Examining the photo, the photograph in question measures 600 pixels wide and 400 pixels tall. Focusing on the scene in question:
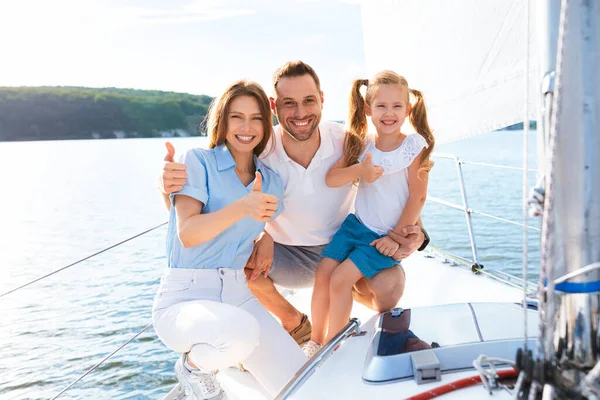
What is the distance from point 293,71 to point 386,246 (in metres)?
0.73

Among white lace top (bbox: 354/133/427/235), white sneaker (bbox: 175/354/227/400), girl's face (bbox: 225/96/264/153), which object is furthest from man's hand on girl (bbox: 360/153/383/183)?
white sneaker (bbox: 175/354/227/400)

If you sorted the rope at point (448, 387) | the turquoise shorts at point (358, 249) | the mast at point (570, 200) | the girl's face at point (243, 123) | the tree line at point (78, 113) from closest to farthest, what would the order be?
the mast at point (570, 200)
the rope at point (448, 387)
the girl's face at point (243, 123)
the turquoise shorts at point (358, 249)
the tree line at point (78, 113)

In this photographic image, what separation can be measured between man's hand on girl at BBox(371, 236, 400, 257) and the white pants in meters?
0.44

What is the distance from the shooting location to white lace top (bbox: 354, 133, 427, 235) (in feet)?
7.17

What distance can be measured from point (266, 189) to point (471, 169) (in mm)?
13855

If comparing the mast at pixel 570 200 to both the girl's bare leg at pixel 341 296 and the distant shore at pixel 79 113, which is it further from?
the distant shore at pixel 79 113

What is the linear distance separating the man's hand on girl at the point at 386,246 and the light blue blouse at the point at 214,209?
42 cm

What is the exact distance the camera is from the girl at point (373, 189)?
6.78 ft

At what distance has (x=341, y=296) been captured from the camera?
2043 millimetres

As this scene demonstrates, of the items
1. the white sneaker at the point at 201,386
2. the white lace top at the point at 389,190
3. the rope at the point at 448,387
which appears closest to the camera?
the rope at the point at 448,387

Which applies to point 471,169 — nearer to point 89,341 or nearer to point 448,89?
point 89,341

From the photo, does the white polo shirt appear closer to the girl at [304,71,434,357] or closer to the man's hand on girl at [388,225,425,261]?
the girl at [304,71,434,357]

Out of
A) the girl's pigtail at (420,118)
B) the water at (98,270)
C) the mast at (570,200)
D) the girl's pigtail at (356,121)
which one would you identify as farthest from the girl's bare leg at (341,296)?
the water at (98,270)

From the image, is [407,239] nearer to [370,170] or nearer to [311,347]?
[370,170]
